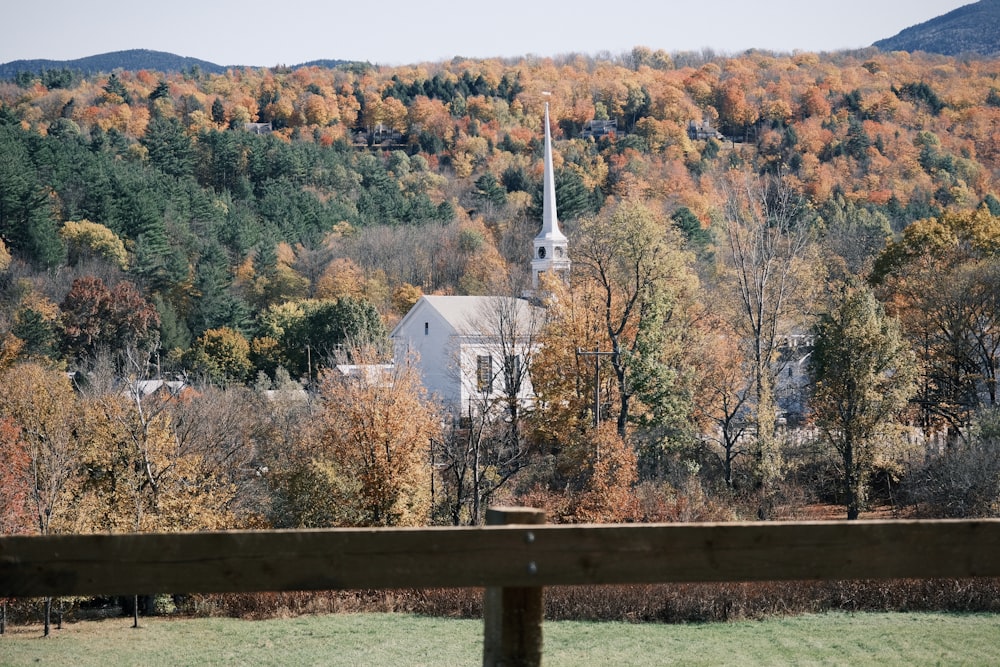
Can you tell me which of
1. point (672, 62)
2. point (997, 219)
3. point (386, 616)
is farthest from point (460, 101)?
point (386, 616)

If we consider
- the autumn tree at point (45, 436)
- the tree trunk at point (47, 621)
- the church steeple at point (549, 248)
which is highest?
the church steeple at point (549, 248)

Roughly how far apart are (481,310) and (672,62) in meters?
113

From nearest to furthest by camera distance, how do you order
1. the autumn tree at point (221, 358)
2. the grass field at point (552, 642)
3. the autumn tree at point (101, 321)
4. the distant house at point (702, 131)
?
the grass field at point (552, 642)
the autumn tree at point (221, 358)
the autumn tree at point (101, 321)
the distant house at point (702, 131)

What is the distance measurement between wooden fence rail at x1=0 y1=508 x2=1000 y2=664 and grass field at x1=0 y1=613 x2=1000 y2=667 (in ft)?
24.4

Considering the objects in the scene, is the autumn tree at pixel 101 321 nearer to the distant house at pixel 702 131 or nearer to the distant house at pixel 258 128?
the distant house at pixel 258 128

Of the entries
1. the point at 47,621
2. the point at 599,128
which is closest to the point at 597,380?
the point at 47,621

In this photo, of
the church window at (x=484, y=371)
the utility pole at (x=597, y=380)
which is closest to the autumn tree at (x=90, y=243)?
the church window at (x=484, y=371)

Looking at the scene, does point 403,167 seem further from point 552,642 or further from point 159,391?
point 552,642

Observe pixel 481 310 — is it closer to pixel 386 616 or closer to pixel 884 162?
pixel 386 616

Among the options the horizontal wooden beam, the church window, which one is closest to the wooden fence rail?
the horizontal wooden beam

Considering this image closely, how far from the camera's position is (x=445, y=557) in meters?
3.41

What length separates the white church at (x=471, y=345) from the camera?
50.6 m

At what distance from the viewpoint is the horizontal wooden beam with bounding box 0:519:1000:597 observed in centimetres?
337

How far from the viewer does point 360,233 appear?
3649 inches
